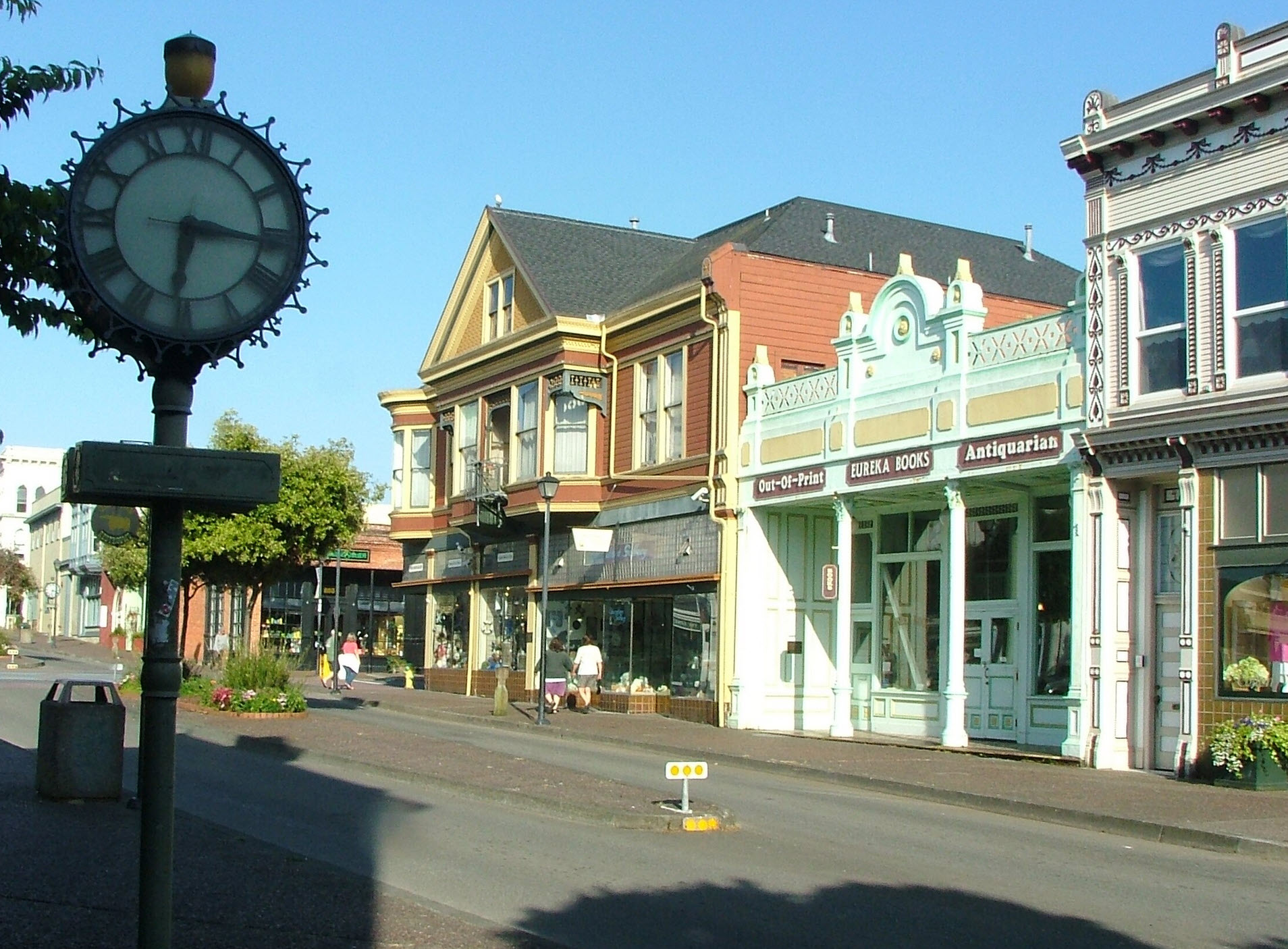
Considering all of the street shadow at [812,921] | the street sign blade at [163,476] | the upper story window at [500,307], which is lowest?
the street shadow at [812,921]

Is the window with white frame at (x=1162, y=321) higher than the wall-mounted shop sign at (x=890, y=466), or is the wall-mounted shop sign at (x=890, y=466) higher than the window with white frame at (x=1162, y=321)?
the window with white frame at (x=1162, y=321)

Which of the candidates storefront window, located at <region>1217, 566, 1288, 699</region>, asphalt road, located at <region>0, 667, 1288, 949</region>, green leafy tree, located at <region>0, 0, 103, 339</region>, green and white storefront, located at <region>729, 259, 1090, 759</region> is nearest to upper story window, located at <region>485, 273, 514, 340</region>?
green and white storefront, located at <region>729, 259, 1090, 759</region>

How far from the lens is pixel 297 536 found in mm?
35938

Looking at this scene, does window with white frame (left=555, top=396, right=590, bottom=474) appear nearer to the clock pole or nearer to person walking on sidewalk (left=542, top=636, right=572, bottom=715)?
person walking on sidewalk (left=542, top=636, right=572, bottom=715)

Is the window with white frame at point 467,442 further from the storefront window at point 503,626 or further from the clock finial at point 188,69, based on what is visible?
the clock finial at point 188,69

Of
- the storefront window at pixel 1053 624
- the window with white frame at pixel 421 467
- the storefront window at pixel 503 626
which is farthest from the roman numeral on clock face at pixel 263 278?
the window with white frame at pixel 421 467

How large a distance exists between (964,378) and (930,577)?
4343 mm

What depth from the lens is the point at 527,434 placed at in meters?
33.4

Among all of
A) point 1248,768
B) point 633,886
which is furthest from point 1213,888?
point 1248,768

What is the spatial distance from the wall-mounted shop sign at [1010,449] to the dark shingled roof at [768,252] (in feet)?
26.0

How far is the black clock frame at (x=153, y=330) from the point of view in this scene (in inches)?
175

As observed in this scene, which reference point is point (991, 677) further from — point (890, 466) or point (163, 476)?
point (163, 476)

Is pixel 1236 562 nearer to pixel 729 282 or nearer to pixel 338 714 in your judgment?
pixel 729 282

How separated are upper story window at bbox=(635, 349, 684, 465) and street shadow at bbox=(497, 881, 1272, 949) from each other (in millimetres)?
19535
